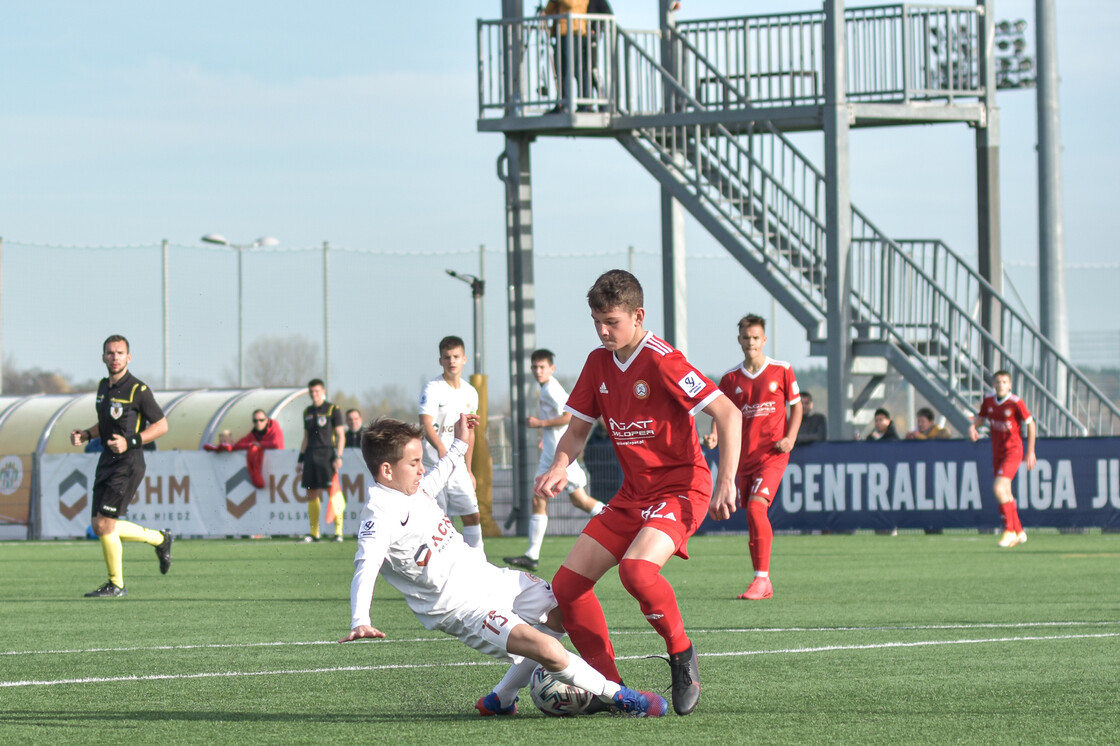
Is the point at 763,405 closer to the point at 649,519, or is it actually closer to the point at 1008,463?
the point at 649,519

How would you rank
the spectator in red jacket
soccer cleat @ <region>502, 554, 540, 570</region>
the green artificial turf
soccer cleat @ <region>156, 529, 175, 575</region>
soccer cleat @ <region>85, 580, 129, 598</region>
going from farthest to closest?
the spectator in red jacket < soccer cleat @ <region>502, 554, 540, 570</region> < soccer cleat @ <region>156, 529, 175, 575</region> < soccer cleat @ <region>85, 580, 129, 598</region> < the green artificial turf

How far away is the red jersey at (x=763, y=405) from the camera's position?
12.2 m

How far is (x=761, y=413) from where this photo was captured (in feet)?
40.2

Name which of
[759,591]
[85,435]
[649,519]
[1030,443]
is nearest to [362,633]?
[649,519]

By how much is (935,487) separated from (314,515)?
27.8 feet

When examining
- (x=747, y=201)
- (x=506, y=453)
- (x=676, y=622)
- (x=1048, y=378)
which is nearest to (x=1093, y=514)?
(x=1048, y=378)

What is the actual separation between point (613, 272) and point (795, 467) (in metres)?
16.2

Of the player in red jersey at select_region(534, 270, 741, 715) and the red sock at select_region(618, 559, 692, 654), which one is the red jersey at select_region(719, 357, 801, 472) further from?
the red sock at select_region(618, 559, 692, 654)

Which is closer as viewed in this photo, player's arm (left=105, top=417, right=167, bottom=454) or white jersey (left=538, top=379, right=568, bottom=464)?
player's arm (left=105, top=417, right=167, bottom=454)

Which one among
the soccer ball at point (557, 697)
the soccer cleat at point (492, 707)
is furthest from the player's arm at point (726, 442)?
the soccer cleat at point (492, 707)

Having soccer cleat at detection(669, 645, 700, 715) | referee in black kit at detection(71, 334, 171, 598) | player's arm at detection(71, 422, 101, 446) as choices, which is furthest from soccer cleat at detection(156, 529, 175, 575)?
soccer cleat at detection(669, 645, 700, 715)

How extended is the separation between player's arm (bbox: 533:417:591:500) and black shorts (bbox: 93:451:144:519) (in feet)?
23.3

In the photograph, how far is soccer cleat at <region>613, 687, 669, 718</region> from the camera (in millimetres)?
6039

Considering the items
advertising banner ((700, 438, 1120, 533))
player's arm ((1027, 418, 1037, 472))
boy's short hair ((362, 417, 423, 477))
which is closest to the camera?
boy's short hair ((362, 417, 423, 477))
